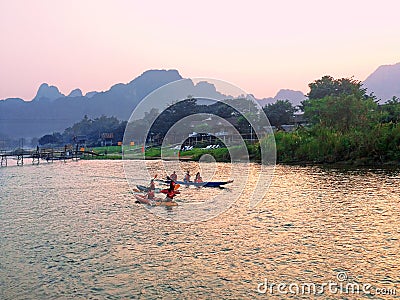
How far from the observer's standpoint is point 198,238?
1321cm

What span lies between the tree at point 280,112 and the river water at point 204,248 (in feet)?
184

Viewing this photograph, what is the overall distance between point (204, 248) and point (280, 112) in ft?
229

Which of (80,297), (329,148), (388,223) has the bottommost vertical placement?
(80,297)

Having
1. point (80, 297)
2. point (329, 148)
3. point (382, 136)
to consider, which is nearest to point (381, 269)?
point (80, 297)

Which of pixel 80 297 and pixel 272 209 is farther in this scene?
pixel 272 209

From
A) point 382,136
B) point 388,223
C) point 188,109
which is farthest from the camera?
point 188,109

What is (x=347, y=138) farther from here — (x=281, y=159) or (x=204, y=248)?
(x=204, y=248)

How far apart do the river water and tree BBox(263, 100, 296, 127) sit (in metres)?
56.0

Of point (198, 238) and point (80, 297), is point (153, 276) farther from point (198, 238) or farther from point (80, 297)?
point (198, 238)

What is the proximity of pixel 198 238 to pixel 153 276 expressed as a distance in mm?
3518

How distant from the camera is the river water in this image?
9148 millimetres

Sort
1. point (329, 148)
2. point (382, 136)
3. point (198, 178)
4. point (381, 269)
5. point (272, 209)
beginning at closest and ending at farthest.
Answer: point (381, 269), point (272, 209), point (198, 178), point (382, 136), point (329, 148)

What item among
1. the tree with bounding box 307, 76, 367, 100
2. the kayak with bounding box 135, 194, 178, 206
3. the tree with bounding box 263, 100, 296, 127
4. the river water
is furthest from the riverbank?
the tree with bounding box 307, 76, 367, 100

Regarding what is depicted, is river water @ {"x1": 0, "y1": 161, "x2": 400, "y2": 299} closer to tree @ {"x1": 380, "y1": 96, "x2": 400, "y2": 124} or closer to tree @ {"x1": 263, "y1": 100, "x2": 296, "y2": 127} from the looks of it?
tree @ {"x1": 380, "y1": 96, "x2": 400, "y2": 124}
